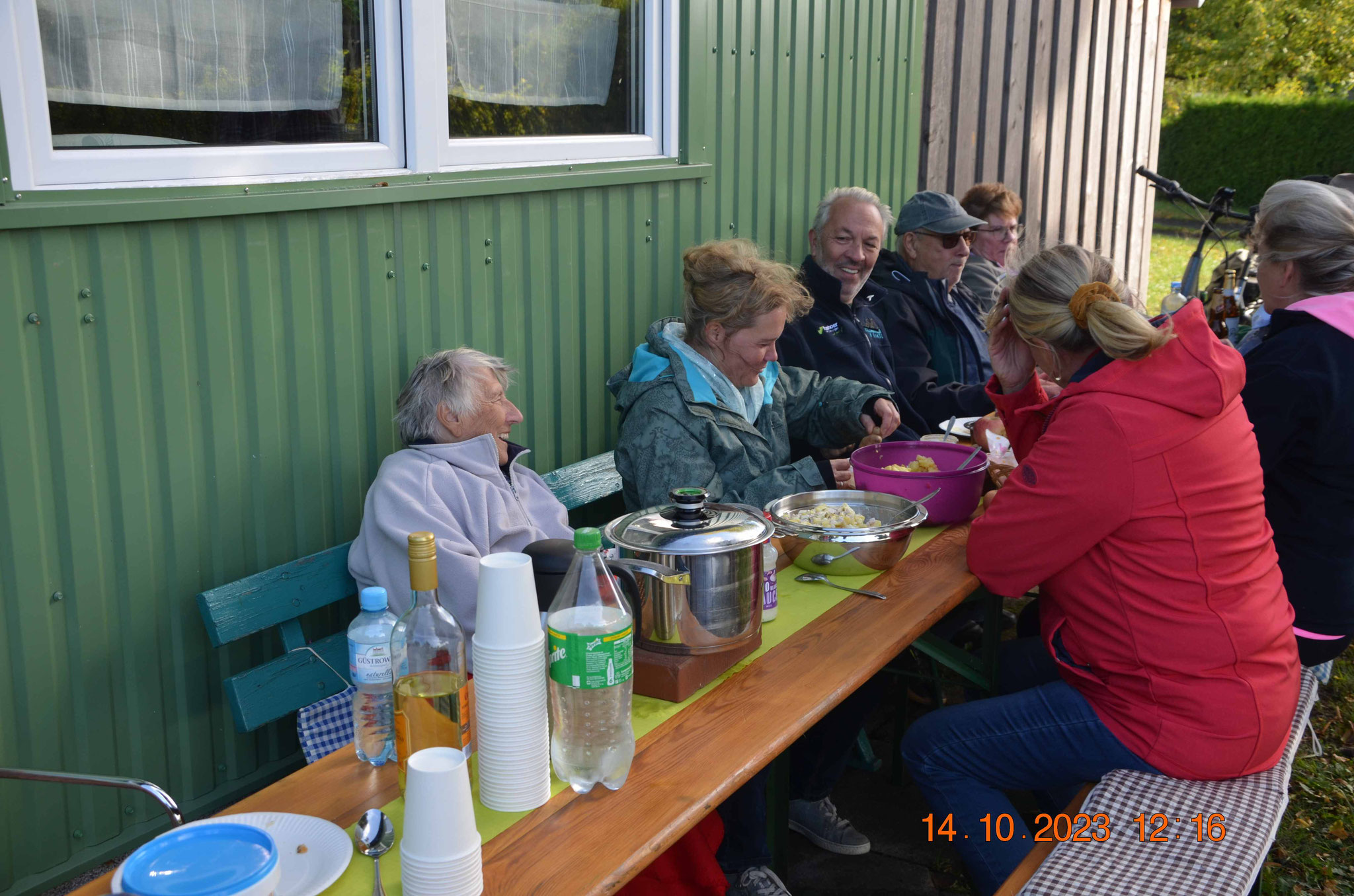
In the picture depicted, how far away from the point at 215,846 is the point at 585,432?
8.27ft

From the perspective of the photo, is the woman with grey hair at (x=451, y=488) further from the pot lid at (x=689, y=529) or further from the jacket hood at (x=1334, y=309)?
the jacket hood at (x=1334, y=309)

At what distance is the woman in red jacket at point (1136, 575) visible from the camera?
235cm

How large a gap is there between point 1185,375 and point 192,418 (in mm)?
2228

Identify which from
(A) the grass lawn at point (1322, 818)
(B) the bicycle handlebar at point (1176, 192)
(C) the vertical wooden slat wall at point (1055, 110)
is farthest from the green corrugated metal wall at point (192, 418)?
(B) the bicycle handlebar at point (1176, 192)

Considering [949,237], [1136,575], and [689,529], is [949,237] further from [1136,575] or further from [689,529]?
[689,529]

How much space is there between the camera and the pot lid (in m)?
2.03

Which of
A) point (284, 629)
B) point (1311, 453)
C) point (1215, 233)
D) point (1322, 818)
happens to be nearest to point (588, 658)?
point (284, 629)

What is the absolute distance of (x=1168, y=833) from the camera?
7.43 ft

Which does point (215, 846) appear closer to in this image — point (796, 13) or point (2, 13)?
point (2, 13)

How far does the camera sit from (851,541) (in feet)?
8.81

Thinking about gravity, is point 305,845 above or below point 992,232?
below

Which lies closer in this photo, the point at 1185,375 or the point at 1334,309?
the point at 1185,375

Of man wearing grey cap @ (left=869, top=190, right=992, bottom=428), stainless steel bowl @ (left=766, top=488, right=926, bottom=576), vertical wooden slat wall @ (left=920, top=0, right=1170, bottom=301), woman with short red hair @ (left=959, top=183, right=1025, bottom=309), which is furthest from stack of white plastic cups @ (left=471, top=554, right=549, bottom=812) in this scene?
vertical wooden slat wall @ (left=920, top=0, right=1170, bottom=301)

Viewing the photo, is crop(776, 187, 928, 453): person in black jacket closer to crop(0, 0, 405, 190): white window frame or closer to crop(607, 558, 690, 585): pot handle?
crop(0, 0, 405, 190): white window frame
